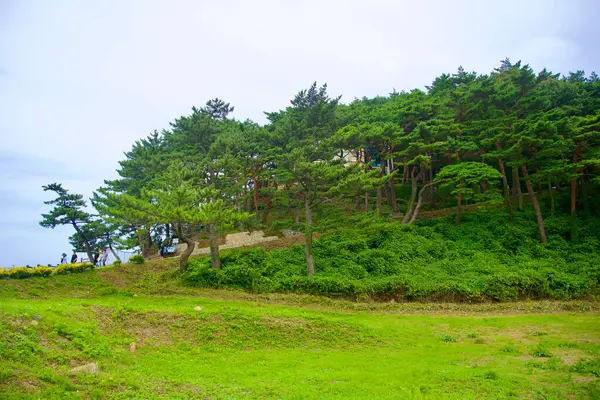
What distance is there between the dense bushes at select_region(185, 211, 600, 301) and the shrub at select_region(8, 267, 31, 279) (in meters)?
7.44

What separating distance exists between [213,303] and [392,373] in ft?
31.6

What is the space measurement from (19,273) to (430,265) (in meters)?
21.0

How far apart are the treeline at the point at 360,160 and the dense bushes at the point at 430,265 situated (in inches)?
47.2

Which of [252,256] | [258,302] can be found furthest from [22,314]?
[252,256]

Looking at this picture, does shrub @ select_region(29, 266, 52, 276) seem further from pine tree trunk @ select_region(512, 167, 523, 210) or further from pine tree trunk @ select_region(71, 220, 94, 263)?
pine tree trunk @ select_region(512, 167, 523, 210)

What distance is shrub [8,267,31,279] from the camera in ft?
57.5

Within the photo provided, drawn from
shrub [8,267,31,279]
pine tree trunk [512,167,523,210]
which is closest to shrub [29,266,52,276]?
shrub [8,267,31,279]

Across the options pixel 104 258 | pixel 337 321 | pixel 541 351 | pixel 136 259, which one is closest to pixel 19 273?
pixel 136 259

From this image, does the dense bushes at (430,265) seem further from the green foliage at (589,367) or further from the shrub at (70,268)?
the green foliage at (589,367)

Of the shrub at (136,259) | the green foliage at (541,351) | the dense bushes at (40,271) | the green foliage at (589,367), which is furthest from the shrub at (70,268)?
the green foliage at (589,367)

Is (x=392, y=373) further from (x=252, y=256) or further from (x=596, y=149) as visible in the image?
(x=596, y=149)

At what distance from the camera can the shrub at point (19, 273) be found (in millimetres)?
17520

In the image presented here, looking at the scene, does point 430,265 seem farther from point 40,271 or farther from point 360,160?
point 40,271

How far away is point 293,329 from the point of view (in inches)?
520
